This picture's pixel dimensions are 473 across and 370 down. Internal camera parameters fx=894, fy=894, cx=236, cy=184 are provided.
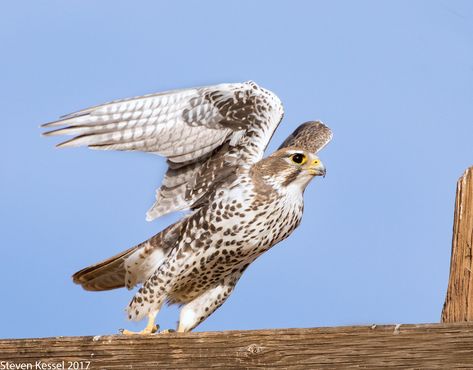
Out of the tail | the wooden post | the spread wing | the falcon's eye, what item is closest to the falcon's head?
the falcon's eye

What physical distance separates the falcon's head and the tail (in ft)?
2.75

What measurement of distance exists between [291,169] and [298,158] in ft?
0.24

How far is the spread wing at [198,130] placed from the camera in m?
4.89

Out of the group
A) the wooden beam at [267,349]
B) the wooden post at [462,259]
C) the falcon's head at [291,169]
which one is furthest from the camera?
the falcon's head at [291,169]

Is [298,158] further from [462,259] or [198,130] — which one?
[462,259]

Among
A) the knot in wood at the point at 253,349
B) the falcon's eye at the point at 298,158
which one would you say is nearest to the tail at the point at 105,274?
the falcon's eye at the point at 298,158

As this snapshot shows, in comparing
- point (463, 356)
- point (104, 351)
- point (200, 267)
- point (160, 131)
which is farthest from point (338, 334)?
point (160, 131)

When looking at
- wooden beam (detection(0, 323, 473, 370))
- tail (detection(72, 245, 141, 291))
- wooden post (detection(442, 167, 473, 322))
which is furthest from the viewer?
tail (detection(72, 245, 141, 291))

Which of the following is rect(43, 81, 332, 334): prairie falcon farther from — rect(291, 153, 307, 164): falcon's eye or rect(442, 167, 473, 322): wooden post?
rect(442, 167, 473, 322): wooden post

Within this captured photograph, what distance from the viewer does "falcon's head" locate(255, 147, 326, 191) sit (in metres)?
4.80

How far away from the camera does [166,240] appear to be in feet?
16.3

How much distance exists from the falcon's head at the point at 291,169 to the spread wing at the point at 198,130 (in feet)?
0.72

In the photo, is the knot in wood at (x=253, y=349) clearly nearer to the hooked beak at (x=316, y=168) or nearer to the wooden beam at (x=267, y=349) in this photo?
the wooden beam at (x=267, y=349)

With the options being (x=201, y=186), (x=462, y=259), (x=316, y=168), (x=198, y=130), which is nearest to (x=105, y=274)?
(x=201, y=186)
